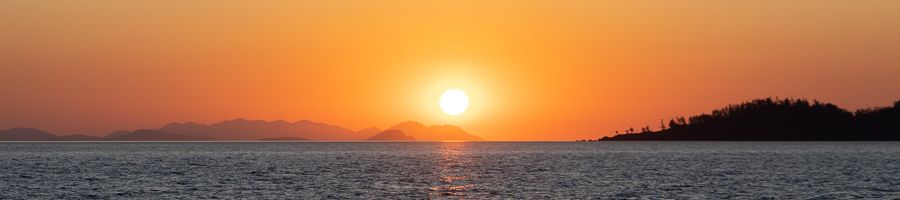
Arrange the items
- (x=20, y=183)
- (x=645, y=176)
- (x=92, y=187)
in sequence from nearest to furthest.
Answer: (x=92, y=187)
(x=20, y=183)
(x=645, y=176)

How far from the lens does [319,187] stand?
11394 cm

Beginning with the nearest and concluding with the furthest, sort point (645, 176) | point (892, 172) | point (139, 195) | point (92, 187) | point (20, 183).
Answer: point (139, 195) < point (92, 187) < point (20, 183) < point (645, 176) < point (892, 172)

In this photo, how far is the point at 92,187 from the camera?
113625 millimetres

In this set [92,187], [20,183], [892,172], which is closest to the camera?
[92,187]

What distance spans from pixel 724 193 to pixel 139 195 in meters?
54.3

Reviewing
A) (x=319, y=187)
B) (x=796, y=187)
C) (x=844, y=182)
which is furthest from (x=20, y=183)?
(x=844, y=182)

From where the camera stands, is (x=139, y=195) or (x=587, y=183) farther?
(x=587, y=183)

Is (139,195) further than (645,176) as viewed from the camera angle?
No

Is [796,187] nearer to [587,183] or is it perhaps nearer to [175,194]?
[587,183]

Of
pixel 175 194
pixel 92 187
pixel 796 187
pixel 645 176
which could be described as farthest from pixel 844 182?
pixel 92 187

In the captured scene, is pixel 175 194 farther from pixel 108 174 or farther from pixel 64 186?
pixel 108 174

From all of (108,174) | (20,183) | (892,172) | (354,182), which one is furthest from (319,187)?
(892,172)

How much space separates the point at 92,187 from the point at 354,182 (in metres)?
27.4

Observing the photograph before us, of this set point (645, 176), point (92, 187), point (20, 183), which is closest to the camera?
point (92, 187)
